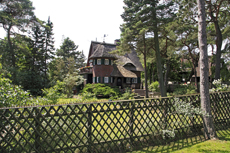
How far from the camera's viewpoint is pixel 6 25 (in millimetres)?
25359

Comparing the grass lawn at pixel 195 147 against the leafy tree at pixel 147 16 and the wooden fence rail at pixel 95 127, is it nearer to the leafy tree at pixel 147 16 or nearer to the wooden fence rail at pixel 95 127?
the wooden fence rail at pixel 95 127

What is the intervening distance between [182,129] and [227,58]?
31.3 meters

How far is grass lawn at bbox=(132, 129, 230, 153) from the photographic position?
15.9ft

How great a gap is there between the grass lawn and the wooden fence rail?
11.3 inches

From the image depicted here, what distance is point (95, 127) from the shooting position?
4.44 metres

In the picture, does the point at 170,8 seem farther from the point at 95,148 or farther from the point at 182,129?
the point at 95,148

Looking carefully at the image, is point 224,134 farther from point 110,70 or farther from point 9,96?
point 110,70

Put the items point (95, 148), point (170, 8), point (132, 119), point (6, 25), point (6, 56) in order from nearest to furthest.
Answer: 1. point (95, 148)
2. point (132, 119)
3. point (170, 8)
4. point (6, 25)
5. point (6, 56)

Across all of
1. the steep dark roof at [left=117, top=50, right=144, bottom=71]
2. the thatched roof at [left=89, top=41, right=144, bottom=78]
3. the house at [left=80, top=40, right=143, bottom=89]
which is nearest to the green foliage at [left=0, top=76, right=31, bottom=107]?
the house at [left=80, top=40, right=143, bottom=89]

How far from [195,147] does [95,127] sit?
365cm

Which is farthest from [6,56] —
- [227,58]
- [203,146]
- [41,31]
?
[227,58]

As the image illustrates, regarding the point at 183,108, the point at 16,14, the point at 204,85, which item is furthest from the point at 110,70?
the point at 183,108

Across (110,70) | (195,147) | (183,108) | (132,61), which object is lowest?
(195,147)

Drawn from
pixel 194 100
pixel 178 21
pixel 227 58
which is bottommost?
pixel 194 100
